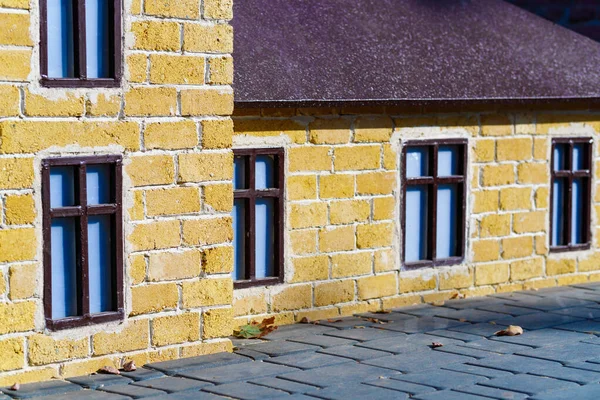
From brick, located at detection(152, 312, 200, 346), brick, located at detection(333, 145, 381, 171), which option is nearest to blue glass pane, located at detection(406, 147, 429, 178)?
brick, located at detection(333, 145, 381, 171)

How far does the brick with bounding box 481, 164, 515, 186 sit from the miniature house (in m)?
0.02

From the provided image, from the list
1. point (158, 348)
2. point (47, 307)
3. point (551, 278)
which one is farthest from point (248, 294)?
A: point (551, 278)

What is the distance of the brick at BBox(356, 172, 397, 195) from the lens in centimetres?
1012

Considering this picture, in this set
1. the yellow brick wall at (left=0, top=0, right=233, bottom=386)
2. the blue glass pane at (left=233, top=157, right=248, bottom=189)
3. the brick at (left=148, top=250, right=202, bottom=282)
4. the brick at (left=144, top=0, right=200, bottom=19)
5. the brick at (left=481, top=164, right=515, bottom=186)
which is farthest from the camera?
the brick at (left=481, top=164, right=515, bottom=186)

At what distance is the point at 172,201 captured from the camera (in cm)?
813

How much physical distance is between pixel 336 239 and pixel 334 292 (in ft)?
1.49

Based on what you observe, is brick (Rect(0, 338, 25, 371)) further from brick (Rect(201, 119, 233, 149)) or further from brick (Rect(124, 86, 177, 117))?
brick (Rect(201, 119, 233, 149))

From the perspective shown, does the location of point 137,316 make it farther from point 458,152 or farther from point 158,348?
point 458,152

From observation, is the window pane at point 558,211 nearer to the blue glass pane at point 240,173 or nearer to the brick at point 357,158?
the brick at point 357,158

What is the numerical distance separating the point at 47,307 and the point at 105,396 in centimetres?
73

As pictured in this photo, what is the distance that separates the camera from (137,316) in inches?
315

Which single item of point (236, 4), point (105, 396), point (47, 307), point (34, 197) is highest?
point (236, 4)

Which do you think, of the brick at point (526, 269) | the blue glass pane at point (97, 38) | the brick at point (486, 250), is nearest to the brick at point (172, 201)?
the blue glass pane at point (97, 38)

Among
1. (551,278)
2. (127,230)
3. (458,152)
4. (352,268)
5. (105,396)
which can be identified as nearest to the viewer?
(105,396)
